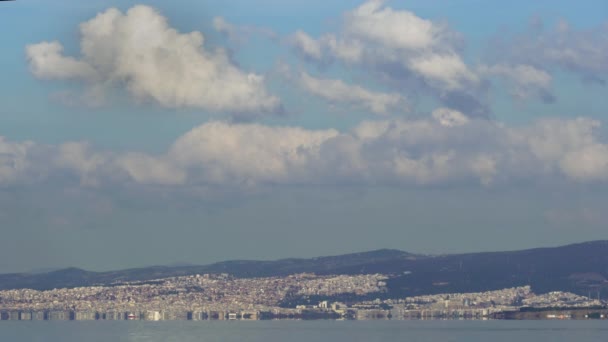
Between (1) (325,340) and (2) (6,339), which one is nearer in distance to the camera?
(1) (325,340)

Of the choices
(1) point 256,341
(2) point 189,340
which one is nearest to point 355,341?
(1) point 256,341

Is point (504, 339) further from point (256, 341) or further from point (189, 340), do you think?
point (189, 340)

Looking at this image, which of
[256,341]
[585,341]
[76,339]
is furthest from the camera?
[76,339]

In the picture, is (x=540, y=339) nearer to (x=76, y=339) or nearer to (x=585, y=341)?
(x=585, y=341)

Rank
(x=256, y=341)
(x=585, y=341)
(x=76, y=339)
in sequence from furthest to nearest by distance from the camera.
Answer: (x=76, y=339) → (x=256, y=341) → (x=585, y=341)

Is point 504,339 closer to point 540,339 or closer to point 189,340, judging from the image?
point 540,339

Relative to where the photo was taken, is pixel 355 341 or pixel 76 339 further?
pixel 76 339

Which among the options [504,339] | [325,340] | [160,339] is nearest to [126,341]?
[160,339]
